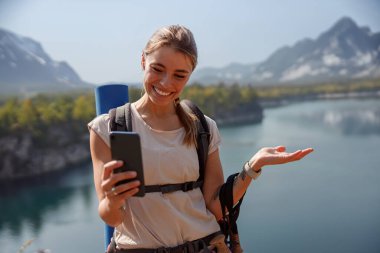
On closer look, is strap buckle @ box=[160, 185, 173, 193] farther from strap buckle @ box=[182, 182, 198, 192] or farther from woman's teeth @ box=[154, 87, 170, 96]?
woman's teeth @ box=[154, 87, 170, 96]

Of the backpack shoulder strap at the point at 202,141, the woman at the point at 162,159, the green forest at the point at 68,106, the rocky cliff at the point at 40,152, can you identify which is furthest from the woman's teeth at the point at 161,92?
the rocky cliff at the point at 40,152

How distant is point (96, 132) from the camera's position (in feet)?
2.75

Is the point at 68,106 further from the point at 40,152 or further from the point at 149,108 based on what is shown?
the point at 149,108

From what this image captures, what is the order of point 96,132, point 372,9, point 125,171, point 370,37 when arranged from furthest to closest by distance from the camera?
point 370,37
point 372,9
point 96,132
point 125,171

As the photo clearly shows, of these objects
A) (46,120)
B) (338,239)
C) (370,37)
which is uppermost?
(370,37)

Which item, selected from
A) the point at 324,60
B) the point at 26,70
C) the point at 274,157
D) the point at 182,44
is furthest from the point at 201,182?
the point at 324,60

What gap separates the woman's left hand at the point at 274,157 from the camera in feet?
2.94

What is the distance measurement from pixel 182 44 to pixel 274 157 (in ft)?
0.94

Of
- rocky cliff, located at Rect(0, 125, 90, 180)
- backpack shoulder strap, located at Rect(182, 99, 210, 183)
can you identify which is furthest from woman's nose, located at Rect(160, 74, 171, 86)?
rocky cliff, located at Rect(0, 125, 90, 180)

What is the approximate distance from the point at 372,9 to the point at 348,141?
2476cm

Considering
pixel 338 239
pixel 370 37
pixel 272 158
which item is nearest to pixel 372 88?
pixel 370 37

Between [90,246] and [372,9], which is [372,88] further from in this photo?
[90,246]

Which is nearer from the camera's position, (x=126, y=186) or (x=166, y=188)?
(x=126, y=186)

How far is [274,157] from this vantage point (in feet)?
2.97
